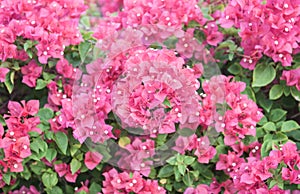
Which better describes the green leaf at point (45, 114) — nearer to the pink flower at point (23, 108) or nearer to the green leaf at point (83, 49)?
the pink flower at point (23, 108)

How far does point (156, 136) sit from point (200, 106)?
183 mm

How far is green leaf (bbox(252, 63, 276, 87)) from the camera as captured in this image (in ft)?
6.67

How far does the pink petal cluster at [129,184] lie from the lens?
1856 millimetres

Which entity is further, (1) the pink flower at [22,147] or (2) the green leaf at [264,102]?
(2) the green leaf at [264,102]

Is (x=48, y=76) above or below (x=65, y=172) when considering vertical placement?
above

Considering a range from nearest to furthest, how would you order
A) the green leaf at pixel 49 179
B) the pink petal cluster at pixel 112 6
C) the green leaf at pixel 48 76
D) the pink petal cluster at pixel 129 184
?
the pink petal cluster at pixel 129 184
the green leaf at pixel 49 179
the green leaf at pixel 48 76
the pink petal cluster at pixel 112 6

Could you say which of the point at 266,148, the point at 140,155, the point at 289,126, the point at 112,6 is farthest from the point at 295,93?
the point at 112,6

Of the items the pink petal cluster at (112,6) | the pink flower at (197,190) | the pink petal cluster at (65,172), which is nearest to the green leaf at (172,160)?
the pink flower at (197,190)

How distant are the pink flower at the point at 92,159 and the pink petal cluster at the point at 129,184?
7 centimetres

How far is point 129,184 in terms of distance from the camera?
6.07 feet

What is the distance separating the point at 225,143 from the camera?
76.4 inches

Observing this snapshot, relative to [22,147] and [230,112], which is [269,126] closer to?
[230,112]

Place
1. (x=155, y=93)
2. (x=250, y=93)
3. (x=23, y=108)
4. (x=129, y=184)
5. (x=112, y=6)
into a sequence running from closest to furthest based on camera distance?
1. (x=155, y=93)
2. (x=129, y=184)
3. (x=23, y=108)
4. (x=250, y=93)
5. (x=112, y=6)

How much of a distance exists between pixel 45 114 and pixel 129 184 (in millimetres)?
406
